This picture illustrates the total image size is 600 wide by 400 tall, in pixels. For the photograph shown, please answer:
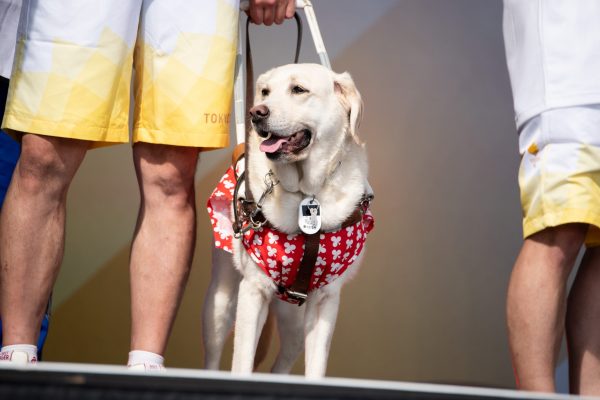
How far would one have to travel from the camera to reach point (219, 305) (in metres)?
2.60

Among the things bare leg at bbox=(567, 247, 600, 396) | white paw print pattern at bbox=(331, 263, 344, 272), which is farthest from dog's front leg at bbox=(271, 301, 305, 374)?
bare leg at bbox=(567, 247, 600, 396)

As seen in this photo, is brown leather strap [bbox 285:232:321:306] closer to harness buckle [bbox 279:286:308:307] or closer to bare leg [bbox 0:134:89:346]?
harness buckle [bbox 279:286:308:307]

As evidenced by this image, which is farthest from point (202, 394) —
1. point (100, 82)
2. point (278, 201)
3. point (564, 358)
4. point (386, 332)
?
point (564, 358)

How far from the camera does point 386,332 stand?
3758 mm

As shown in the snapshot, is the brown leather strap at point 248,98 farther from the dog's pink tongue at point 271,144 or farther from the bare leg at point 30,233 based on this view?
the bare leg at point 30,233

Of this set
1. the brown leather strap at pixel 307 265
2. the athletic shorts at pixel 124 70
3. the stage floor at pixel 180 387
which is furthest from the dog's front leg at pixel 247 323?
the stage floor at pixel 180 387

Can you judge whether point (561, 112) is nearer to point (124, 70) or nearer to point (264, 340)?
point (124, 70)

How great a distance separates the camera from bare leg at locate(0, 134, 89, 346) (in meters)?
Answer: 2.03

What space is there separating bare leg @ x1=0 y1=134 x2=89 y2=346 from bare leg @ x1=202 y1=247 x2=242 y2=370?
2.15ft

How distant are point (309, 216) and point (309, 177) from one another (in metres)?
0.14

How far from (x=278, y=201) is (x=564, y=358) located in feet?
6.59

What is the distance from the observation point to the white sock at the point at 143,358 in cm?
209

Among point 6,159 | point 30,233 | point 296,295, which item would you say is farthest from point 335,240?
point 6,159

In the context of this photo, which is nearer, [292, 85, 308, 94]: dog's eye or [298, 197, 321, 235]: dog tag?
[298, 197, 321, 235]: dog tag
